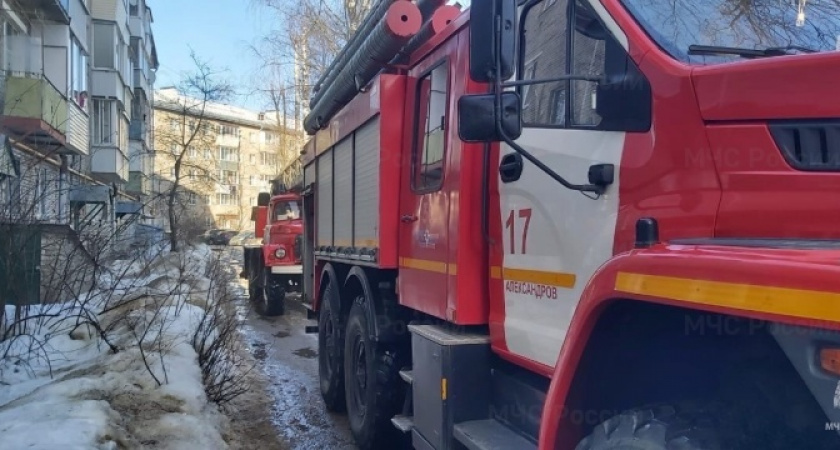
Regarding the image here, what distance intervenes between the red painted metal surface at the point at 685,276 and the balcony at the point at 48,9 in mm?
19085

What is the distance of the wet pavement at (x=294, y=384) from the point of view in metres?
6.45

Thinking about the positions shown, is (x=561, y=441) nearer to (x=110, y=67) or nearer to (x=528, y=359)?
(x=528, y=359)

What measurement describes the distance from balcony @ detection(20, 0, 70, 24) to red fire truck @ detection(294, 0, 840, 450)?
16914 mm

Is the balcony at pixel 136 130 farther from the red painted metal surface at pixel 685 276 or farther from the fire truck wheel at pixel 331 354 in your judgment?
the red painted metal surface at pixel 685 276

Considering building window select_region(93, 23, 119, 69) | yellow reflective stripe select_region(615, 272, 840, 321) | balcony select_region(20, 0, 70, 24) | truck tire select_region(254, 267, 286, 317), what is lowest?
truck tire select_region(254, 267, 286, 317)

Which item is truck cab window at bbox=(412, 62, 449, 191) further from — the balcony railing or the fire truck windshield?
the balcony railing

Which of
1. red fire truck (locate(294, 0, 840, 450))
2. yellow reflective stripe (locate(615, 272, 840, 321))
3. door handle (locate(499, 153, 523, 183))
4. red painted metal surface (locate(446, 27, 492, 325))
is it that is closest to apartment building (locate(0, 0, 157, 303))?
red fire truck (locate(294, 0, 840, 450))

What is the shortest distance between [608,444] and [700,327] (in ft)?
1.49

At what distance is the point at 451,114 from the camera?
4066 mm

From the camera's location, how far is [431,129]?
4.49 m

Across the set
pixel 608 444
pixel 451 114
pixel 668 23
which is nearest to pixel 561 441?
pixel 608 444

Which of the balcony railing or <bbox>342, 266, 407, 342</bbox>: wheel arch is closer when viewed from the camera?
<bbox>342, 266, 407, 342</bbox>: wheel arch

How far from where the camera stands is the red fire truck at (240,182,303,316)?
15.2 metres

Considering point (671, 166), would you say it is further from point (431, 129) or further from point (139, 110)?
point (139, 110)
